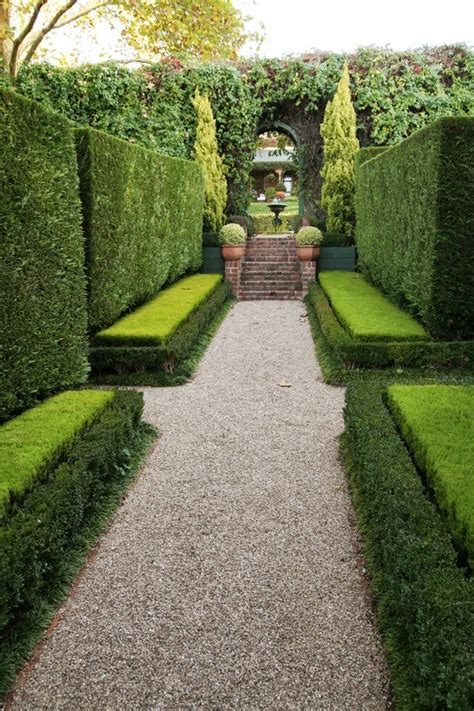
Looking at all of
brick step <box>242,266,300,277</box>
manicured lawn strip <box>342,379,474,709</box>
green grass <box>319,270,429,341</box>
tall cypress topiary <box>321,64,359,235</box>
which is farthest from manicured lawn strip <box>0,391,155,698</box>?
tall cypress topiary <box>321,64,359,235</box>

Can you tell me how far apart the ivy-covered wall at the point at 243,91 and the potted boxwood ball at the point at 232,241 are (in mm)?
4443

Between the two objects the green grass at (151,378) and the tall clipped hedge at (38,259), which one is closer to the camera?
the tall clipped hedge at (38,259)

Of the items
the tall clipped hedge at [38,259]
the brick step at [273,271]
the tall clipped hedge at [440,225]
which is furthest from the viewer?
the brick step at [273,271]

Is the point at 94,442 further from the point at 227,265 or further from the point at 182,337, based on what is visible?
the point at 227,265

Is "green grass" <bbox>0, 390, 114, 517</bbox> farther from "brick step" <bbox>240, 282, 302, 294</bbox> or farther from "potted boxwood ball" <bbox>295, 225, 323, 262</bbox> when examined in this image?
"potted boxwood ball" <bbox>295, 225, 323, 262</bbox>

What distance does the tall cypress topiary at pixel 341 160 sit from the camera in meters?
16.7

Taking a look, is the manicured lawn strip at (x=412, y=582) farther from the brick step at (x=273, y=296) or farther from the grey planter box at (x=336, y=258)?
the grey planter box at (x=336, y=258)

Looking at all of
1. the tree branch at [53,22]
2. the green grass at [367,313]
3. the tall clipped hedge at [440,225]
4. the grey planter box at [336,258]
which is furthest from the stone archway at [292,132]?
the tall clipped hedge at [440,225]

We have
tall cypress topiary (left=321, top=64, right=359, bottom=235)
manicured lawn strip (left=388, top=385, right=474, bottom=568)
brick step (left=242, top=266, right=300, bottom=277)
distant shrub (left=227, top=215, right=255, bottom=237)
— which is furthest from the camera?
distant shrub (left=227, top=215, right=255, bottom=237)

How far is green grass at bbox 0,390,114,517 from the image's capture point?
11.7 ft

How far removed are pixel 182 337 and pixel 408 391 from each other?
3589mm

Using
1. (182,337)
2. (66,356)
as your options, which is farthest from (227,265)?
(66,356)

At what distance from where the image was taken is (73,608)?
10.2 ft

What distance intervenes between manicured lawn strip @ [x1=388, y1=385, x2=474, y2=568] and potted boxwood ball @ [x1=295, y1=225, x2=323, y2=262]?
952 centimetres
